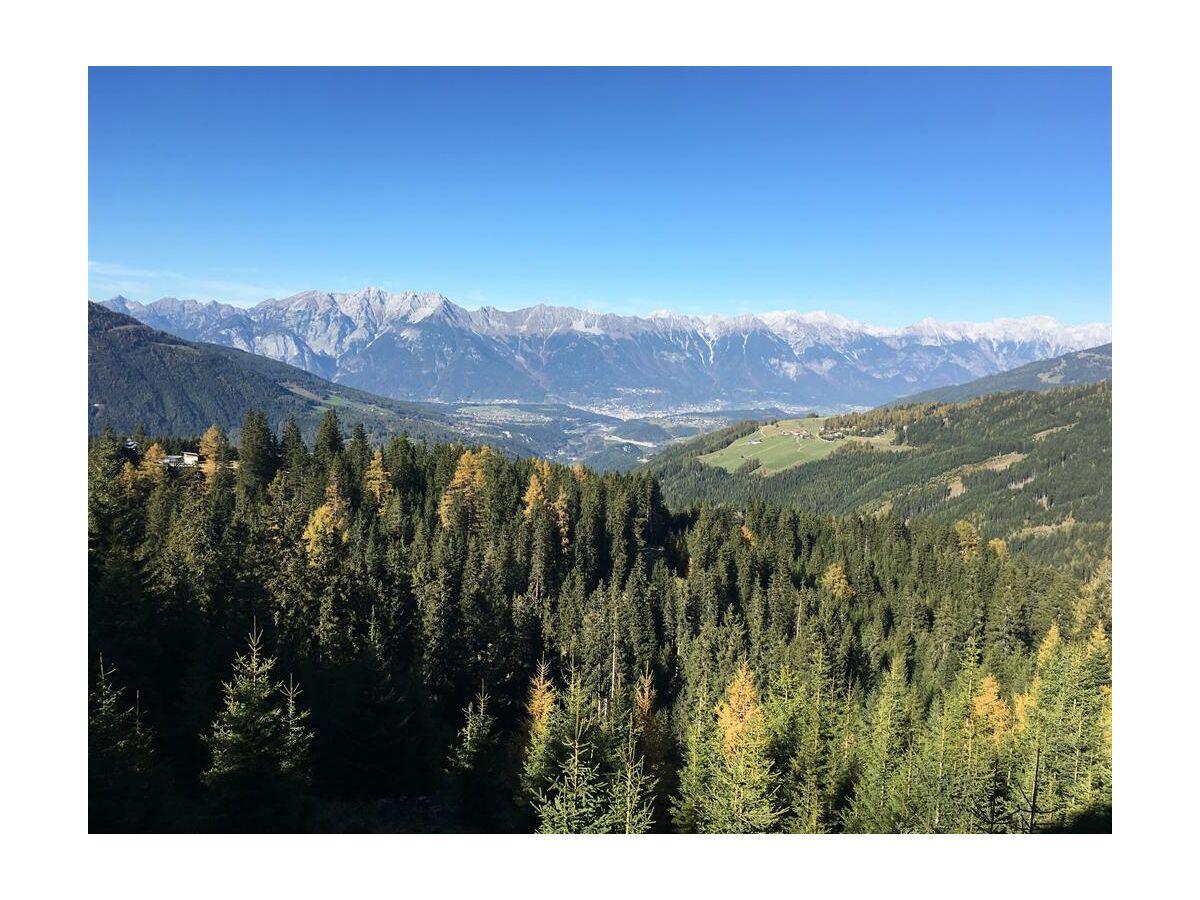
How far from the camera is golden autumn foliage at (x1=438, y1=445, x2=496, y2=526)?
2506 inches

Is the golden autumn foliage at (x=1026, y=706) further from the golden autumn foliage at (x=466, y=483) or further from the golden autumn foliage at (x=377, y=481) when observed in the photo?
the golden autumn foliage at (x=377, y=481)

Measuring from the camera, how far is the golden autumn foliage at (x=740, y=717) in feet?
81.0

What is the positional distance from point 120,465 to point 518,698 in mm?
33548

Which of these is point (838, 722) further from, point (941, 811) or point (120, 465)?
point (120, 465)

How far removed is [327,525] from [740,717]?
103ft

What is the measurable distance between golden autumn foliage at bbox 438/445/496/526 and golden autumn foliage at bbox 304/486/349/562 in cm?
844

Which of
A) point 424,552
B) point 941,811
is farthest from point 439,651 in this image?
point 941,811

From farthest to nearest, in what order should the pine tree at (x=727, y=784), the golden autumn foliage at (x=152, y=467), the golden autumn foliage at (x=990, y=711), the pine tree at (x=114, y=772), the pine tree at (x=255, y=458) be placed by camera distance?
the pine tree at (x=255, y=458) < the golden autumn foliage at (x=152, y=467) < the golden autumn foliage at (x=990, y=711) < the pine tree at (x=727, y=784) < the pine tree at (x=114, y=772)

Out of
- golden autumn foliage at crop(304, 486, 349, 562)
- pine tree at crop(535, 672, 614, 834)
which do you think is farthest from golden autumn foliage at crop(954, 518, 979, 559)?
pine tree at crop(535, 672, 614, 834)

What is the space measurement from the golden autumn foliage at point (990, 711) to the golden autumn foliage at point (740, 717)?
34.0ft

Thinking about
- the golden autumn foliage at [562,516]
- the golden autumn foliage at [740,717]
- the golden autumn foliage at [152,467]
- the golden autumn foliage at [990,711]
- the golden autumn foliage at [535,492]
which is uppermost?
the golden autumn foliage at [152,467]

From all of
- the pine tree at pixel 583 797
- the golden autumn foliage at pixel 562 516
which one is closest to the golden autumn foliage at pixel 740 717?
the pine tree at pixel 583 797

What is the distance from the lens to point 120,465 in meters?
51.2
